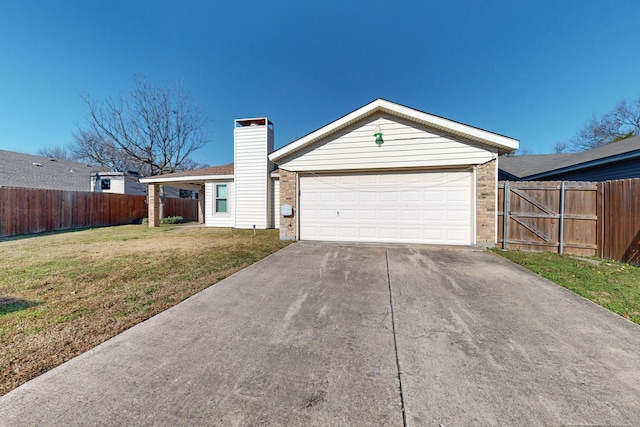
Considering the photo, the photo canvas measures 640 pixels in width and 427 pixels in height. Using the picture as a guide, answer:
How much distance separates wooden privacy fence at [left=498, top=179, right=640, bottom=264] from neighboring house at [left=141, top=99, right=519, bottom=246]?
0.56 metres

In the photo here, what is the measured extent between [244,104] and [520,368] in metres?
17.4

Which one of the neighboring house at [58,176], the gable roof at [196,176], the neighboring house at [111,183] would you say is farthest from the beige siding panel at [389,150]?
the neighboring house at [111,183]

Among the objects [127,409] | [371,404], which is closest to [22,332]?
[127,409]

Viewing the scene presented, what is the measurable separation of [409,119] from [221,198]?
9.87m

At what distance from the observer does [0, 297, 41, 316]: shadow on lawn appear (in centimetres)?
288

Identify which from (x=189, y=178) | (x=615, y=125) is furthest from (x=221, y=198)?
(x=615, y=125)

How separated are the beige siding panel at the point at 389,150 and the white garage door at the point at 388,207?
1.26 ft

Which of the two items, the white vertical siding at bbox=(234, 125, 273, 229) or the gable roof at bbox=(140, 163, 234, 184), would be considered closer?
the white vertical siding at bbox=(234, 125, 273, 229)

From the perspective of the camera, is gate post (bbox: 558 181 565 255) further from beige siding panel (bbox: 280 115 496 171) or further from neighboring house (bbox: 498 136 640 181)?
neighboring house (bbox: 498 136 640 181)

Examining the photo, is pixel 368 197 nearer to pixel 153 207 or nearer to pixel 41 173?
pixel 153 207

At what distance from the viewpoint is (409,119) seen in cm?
706

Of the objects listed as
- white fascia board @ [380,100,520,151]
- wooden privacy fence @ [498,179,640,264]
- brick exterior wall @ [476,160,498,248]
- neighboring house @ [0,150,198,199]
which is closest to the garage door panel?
white fascia board @ [380,100,520,151]

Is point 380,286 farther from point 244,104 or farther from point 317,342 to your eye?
point 244,104

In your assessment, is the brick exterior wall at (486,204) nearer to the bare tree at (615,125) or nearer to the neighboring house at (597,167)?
the neighboring house at (597,167)
